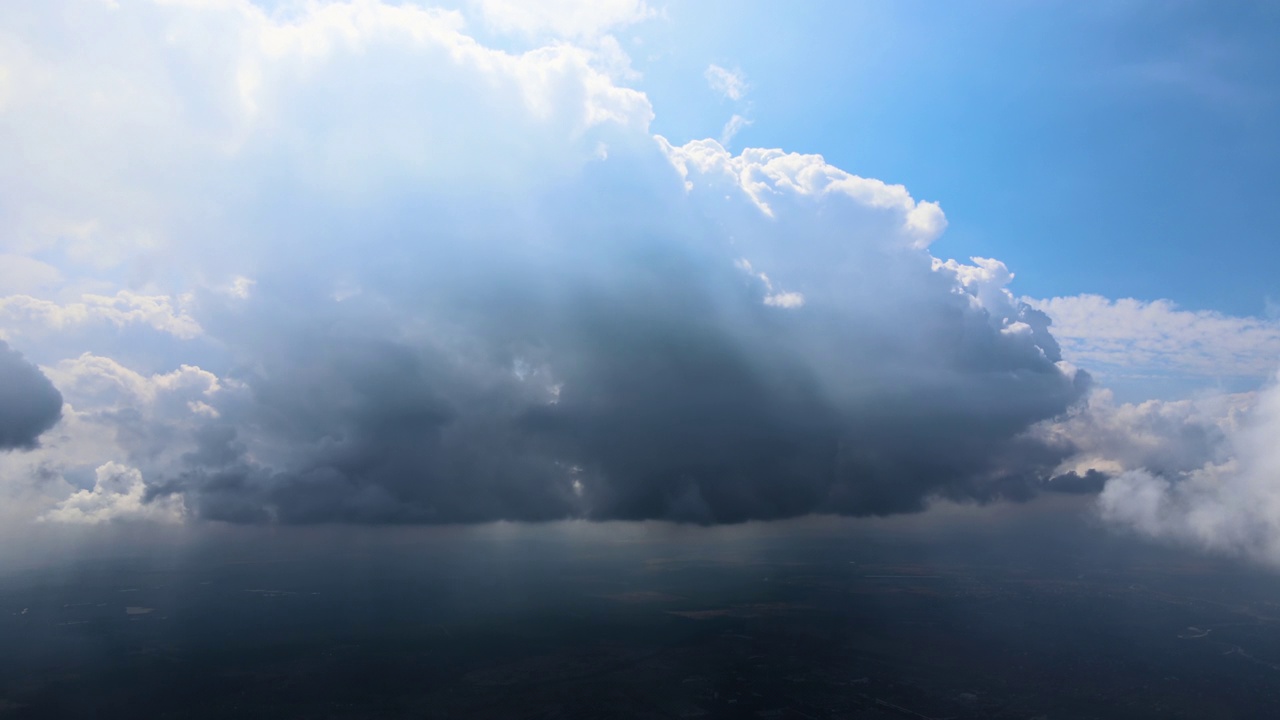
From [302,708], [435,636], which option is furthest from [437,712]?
[435,636]

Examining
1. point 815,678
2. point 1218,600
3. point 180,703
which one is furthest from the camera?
point 1218,600

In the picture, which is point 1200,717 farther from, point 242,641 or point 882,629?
point 242,641

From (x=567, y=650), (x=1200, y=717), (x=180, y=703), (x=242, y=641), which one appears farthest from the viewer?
(x=242, y=641)

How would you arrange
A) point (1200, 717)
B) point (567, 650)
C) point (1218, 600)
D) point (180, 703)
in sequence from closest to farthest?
point (1200, 717)
point (180, 703)
point (567, 650)
point (1218, 600)

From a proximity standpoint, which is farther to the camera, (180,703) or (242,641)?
(242,641)

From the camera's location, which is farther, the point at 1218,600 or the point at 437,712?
the point at 1218,600

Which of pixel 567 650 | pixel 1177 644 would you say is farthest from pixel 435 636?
pixel 1177 644

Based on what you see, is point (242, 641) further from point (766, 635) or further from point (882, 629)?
point (882, 629)

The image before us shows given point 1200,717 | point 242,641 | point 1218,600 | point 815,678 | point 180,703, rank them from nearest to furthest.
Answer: point 1200,717
point 180,703
point 815,678
point 242,641
point 1218,600
